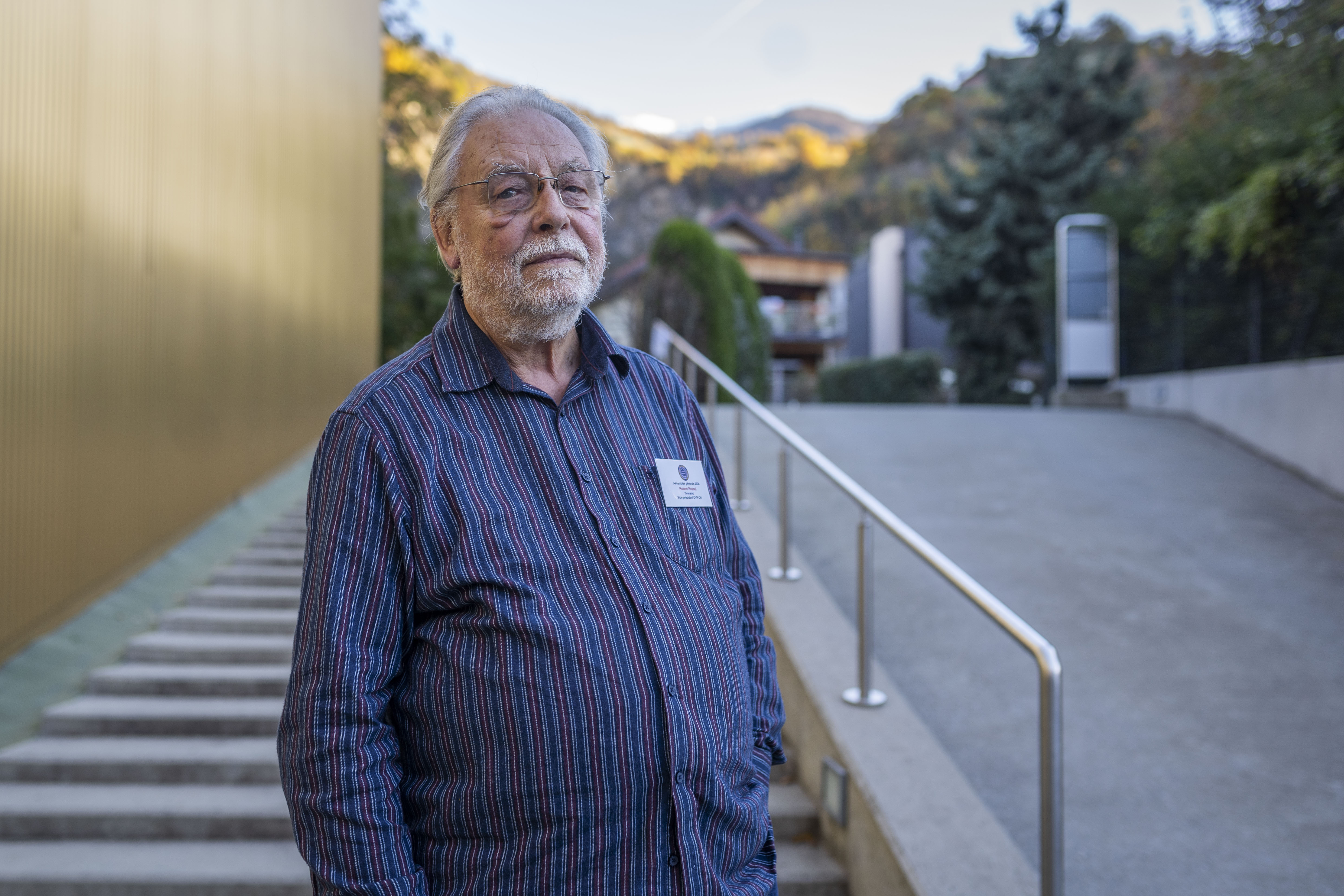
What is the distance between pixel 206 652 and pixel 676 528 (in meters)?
3.60

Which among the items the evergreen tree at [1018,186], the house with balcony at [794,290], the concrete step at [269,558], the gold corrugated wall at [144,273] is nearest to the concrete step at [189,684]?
the gold corrugated wall at [144,273]

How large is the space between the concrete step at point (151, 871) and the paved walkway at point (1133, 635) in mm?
2103

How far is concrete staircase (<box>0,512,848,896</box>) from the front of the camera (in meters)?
2.83

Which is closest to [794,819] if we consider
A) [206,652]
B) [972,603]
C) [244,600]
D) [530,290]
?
[972,603]

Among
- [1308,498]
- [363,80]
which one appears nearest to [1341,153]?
[1308,498]

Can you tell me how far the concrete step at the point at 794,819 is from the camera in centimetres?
279

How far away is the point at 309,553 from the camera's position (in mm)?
1165

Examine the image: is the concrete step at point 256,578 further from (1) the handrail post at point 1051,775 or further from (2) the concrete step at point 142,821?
(1) the handrail post at point 1051,775

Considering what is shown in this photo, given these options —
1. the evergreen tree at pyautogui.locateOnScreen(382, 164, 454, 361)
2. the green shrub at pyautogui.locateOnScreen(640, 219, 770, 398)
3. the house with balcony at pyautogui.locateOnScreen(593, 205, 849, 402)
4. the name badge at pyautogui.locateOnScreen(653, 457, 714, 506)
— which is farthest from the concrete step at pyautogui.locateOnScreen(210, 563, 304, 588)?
the house with balcony at pyautogui.locateOnScreen(593, 205, 849, 402)

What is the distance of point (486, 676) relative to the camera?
3.69 feet

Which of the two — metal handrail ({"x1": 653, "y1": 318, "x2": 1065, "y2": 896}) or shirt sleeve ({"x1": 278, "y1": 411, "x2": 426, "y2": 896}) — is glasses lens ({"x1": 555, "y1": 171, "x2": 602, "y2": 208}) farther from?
metal handrail ({"x1": 653, "y1": 318, "x2": 1065, "y2": 896})

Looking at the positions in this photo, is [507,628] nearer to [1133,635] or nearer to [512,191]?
[512,191]

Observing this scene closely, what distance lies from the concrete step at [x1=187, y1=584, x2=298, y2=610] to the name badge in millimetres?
3956

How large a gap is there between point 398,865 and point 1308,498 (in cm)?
613
